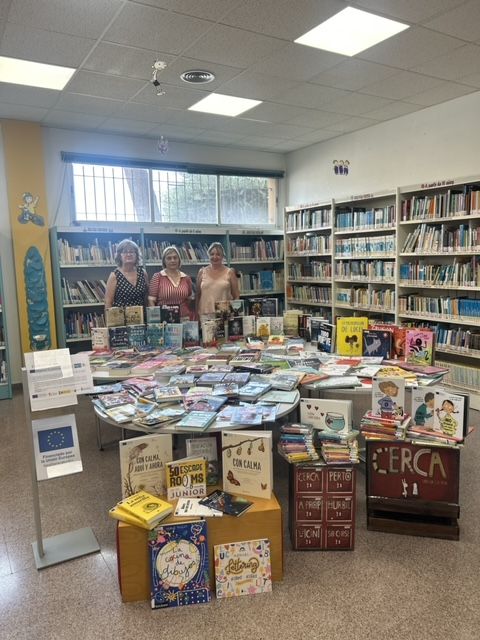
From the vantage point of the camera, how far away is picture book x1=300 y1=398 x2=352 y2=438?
2.58 m

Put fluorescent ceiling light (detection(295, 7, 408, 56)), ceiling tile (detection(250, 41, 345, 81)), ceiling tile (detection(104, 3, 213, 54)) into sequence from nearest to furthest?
ceiling tile (detection(104, 3, 213, 54)) → fluorescent ceiling light (detection(295, 7, 408, 56)) → ceiling tile (detection(250, 41, 345, 81))

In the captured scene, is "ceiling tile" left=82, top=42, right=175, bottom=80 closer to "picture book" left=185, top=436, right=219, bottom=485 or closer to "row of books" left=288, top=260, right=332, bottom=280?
"picture book" left=185, top=436, right=219, bottom=485

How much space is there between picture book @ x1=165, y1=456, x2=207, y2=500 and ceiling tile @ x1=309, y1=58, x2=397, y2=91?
11.2ft

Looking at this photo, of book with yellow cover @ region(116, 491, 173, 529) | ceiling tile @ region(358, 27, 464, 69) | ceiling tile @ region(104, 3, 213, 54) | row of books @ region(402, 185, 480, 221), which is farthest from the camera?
row of books @ region(402, 185, 480, 221)

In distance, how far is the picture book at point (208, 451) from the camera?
246cm

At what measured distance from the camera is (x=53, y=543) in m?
2.57

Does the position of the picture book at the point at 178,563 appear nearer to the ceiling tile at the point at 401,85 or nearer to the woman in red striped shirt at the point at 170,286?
the woman in red striped shirt at the point at 170,286

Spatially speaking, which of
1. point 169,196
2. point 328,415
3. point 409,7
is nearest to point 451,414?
point 328,415

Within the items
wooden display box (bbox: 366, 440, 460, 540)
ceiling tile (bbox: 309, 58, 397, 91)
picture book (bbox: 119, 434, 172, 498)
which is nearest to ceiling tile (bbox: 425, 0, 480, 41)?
ceiling tile (bbox: 309, 58, 397, 91)

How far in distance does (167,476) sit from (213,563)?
1.45 feet

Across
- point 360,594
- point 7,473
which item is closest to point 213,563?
point 360,594

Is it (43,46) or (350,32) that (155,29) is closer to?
(43,46)

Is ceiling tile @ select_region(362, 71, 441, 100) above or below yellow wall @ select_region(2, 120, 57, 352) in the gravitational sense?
above

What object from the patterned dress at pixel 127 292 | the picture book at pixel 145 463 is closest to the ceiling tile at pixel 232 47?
the patterned dress at pixel 127 292
